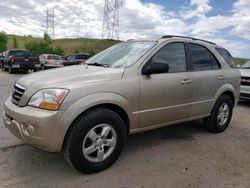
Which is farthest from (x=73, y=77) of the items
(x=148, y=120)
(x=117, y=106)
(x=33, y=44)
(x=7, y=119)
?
(x=33, y=44)

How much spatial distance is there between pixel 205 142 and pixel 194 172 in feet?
4.12

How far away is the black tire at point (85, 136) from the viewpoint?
2922 mm

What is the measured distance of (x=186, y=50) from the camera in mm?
4273

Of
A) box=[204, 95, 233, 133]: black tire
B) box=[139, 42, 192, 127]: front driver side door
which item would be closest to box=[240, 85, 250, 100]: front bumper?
box=[204, 95, 233, 133]: black tire

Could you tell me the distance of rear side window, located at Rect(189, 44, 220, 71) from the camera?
173 inches

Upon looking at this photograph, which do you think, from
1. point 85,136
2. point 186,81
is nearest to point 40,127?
point 85,136

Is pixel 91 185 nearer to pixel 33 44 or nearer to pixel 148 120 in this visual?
pixel 148 120

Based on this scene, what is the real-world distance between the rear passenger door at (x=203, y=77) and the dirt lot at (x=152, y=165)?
0.64 meters

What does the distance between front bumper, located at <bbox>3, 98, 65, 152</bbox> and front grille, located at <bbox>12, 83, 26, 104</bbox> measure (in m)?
0.21

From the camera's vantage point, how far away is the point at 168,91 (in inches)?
150

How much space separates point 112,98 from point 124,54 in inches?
41.0

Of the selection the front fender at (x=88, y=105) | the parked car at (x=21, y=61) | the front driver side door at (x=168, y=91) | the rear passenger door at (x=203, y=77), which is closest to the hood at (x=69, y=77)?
the front fender at (x=88, y=105)

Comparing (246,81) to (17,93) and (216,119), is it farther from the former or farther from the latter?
(17,93)

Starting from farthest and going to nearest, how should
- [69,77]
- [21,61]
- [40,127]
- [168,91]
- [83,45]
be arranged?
[83,45], [21,61], [168,91], [69,77], [40,127]
